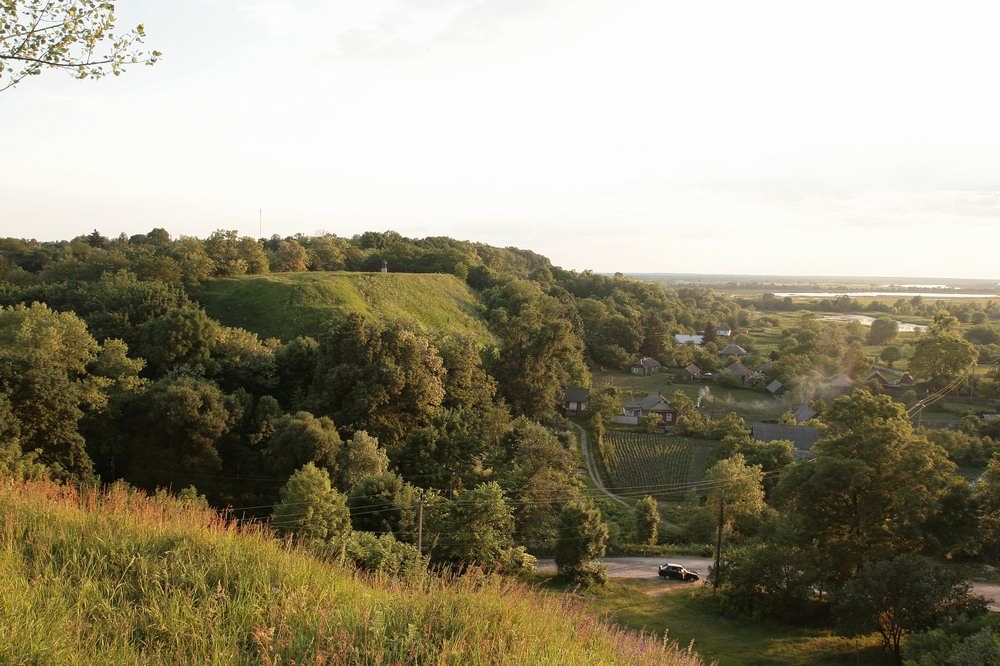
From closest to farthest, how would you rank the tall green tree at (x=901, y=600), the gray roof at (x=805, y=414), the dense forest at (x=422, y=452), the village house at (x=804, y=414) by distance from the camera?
1. the tall green tree at (x=901, y=600)
2. the dense forest at (x=422, y=452)
3. the village house at (x=804, y=414)
4. the gray roof at (x=805, y=414)

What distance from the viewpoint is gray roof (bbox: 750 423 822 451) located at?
3544 cm

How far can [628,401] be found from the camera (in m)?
46.8

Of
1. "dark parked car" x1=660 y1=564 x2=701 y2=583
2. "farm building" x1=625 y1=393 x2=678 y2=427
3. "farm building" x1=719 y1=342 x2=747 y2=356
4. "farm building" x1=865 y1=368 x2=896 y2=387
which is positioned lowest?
"dark parked car" x1=660 y1=564 x2=701 y2=583

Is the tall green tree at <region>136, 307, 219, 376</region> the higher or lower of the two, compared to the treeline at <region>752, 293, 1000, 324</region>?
lower

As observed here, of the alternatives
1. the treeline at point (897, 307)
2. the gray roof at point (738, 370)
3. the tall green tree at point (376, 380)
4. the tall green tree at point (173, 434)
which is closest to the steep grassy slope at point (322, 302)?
the tall green tree at point (376, 380)

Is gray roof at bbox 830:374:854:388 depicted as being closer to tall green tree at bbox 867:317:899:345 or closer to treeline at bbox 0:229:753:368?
treeline at bbox 0:229:753:368

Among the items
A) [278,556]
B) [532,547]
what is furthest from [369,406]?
[278,556]

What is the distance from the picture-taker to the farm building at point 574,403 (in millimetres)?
43125

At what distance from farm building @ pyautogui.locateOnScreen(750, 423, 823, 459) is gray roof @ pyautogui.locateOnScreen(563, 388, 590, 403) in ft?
35.9

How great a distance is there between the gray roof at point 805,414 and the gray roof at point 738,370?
12.4m

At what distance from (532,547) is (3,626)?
2075cm

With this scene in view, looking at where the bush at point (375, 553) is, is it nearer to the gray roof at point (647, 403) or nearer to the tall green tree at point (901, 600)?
the tall green tree at point (901, 600)

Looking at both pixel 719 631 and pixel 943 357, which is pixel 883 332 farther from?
pixel 719 631

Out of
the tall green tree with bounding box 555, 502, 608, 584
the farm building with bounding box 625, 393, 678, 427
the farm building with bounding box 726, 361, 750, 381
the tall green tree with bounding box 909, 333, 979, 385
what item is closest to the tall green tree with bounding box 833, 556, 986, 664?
the tall green tree with bounding box 555, 502, 608, 584
